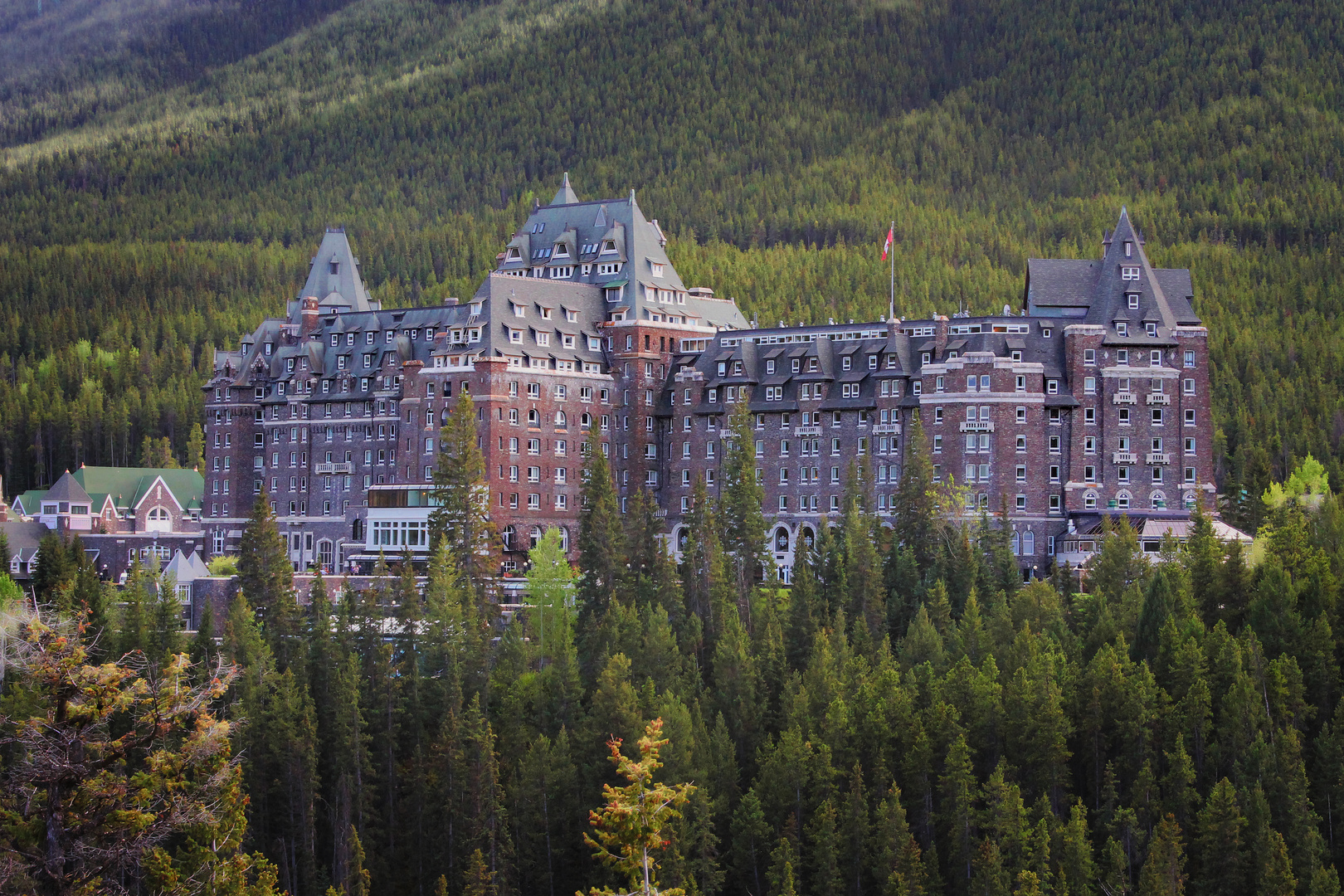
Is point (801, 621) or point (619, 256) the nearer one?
point (801, 621)

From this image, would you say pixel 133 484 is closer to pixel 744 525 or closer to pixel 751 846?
pixel 744 525

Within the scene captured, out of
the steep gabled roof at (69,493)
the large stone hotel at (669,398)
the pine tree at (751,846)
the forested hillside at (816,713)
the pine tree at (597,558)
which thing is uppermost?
the large stone hotel at (669,398)

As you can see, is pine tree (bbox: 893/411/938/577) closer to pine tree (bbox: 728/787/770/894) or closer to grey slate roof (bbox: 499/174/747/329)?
pine tree (bbox: 728/787/770/894)

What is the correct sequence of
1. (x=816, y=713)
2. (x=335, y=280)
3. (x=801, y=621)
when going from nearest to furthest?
1. (x=816, y=713)
2. (x=801, y=621)
3. (x=335, y=280)

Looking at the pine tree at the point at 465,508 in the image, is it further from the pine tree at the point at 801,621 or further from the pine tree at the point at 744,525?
the pine tree at the point at 801,621

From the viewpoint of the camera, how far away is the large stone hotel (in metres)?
128

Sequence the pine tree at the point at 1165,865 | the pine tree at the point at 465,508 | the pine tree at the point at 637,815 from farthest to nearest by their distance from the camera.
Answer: the pine tree at the point at 465,508
the pine tree at the point at 1165,865
the pine tree at the point at 637,815

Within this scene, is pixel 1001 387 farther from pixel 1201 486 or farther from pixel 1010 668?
pixel 1010 668

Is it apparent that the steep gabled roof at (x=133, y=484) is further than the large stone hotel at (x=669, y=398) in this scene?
Yes

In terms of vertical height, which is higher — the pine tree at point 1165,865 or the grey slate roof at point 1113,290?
the grey slate roof at point 1113,290

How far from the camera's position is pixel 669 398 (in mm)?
146250

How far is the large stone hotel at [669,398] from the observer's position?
422 feet

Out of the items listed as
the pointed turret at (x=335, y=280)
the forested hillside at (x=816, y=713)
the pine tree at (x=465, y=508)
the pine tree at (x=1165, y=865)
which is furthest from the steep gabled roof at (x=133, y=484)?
→ the pine tree at (x=1165, y=865)

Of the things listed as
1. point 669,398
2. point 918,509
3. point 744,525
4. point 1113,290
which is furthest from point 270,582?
point 1113,290
